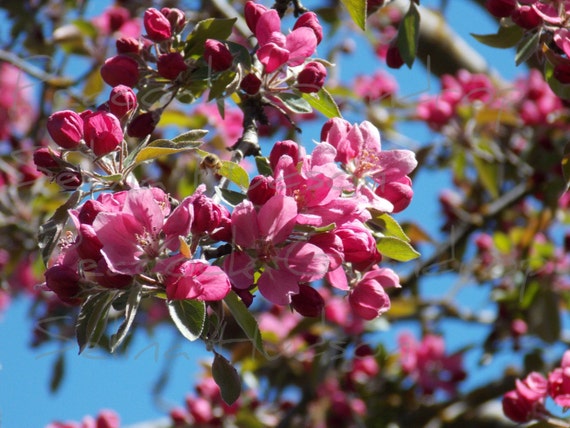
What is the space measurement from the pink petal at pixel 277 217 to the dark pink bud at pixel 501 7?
731mm

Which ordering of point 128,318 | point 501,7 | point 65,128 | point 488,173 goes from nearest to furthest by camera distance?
1. point 128,318
2. point 65,128
3. point 501,7
4. point 488,173

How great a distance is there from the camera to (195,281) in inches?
44.2

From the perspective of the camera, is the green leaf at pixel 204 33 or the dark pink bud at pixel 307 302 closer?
the dark pink bud at pixel 307 302

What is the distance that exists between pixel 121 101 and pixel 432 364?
2.48m

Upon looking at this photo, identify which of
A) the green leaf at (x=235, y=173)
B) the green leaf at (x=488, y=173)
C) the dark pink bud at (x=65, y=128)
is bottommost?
the green leaf at (x=488, y=173)

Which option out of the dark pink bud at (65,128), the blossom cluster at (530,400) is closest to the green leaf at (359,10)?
the dark pink bud at (65,128)

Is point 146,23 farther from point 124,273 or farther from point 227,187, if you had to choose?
point 124,273

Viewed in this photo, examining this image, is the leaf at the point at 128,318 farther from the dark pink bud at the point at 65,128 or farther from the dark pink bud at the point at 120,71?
the dark pink bud at the point at 120,71

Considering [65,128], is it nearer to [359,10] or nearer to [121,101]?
[121,101]


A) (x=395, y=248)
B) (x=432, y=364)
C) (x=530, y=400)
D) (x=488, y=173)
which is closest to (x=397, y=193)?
(x=395, y=248)

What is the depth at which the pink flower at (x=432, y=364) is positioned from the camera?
3.46 m

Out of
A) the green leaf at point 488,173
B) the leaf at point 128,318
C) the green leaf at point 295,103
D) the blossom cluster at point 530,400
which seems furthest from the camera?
the green leaf at point 488,173

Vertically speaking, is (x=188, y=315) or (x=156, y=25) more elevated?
(x=156, y=25)

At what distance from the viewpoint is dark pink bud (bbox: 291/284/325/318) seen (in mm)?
1286
